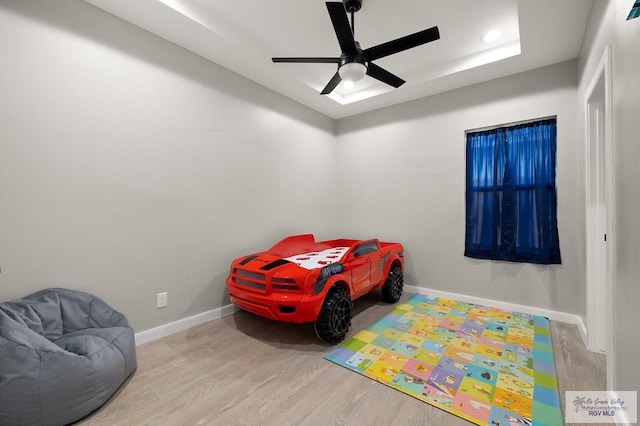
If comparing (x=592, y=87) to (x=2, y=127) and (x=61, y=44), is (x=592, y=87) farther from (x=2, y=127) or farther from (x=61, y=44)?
(x=2, y=127)

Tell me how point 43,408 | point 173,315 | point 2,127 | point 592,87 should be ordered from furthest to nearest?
point 173,315 < point 592,87 < point 2,127 < point 43,408

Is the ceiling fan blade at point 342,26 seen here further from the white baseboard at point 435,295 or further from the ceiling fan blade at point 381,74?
the white baseboard at point 435,295

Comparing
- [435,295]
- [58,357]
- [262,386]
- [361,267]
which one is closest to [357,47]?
[361,267]

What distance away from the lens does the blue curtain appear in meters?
2.90

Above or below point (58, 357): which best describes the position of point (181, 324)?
below

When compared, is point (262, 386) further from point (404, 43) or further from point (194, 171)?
point (404, 43)

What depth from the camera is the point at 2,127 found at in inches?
69.7

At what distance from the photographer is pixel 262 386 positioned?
5.90ft

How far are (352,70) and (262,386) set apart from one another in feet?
7.64

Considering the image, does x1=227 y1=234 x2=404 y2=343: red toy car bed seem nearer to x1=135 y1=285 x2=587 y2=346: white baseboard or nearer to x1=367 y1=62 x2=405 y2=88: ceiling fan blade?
x1=135 y1=285 x2=587 y2=346: white baseboard

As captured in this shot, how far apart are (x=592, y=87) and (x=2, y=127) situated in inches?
163

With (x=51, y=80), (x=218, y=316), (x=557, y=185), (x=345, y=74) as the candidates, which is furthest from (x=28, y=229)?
(x=557, y=185)

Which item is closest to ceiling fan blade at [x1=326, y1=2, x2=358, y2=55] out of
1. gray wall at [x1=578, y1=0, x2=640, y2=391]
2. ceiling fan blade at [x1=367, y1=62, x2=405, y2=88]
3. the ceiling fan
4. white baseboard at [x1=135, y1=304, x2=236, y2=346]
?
the ceiling fan

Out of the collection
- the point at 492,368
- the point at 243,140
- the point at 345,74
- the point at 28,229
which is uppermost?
the point at 345,74
